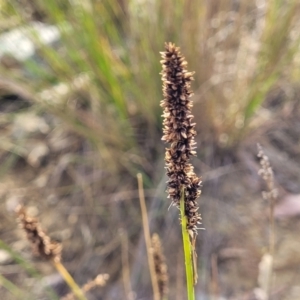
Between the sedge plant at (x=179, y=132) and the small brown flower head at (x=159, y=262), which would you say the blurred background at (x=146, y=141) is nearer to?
the small brown flower head at (x=159, y=262)

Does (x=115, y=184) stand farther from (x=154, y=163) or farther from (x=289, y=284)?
(x=289, y=284)

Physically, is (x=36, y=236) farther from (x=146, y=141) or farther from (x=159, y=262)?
(x=146, y=141)

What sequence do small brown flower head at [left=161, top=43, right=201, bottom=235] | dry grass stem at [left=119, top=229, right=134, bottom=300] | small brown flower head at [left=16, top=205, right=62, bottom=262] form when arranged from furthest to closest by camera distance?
1. dry grass stem at [left=119, top=229, right=134, bottom=300]
2. small brown flower head at [left=16, top=205, right=62, bottom=262]
3. small brown flower head at [left=161, top=43, right=201, bottom=235]

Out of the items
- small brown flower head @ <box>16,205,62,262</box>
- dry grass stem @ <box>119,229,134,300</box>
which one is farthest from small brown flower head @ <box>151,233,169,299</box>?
dry grass stem @ <box>119,229,134,300</box>

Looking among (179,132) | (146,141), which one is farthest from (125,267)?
(179,132)

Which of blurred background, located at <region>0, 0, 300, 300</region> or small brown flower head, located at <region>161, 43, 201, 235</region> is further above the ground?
blurred background, located at <region>0, 0, 300, 300</region>

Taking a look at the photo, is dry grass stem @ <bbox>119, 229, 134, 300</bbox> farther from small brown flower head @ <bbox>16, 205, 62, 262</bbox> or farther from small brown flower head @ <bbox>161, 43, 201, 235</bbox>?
small brown flower head @ <bbox>161, 43, 201, 235</bbox>

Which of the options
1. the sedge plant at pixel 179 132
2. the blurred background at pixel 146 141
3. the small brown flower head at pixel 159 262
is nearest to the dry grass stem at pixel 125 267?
the blurred background at pixel 146 141
